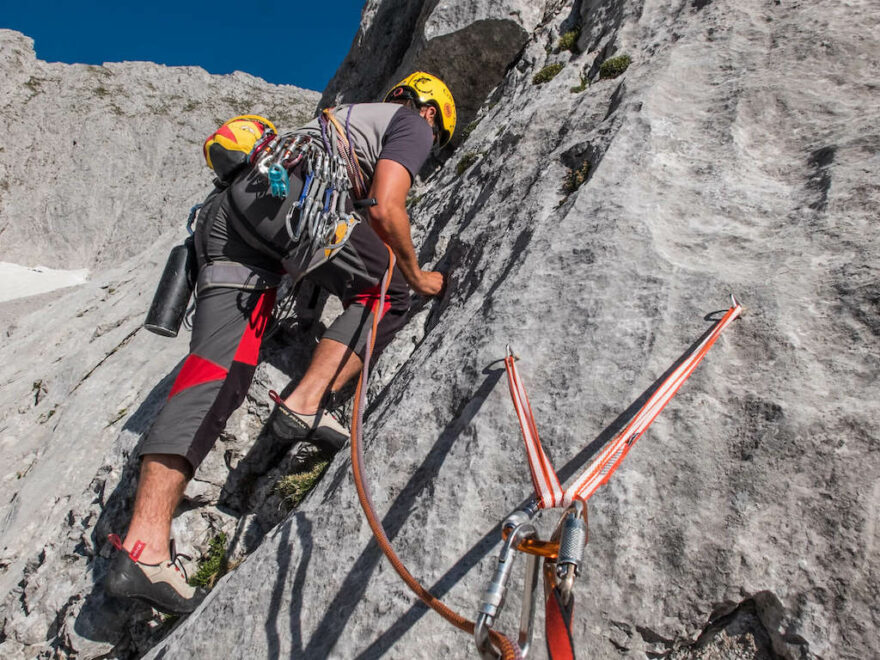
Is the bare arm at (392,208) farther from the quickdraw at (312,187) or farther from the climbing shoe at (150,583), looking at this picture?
the climbing shoe at (150,583)

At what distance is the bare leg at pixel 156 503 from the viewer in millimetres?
4113

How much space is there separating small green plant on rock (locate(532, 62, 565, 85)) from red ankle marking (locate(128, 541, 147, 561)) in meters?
7.00

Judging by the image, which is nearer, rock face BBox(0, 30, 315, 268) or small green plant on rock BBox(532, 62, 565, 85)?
small green plant on rock BBox(532, 62, 565, 85)

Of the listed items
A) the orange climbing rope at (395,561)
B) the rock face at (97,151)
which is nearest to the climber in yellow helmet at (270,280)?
the orange climbing rope at (395,561)

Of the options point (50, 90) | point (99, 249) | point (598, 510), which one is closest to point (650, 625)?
point (598, 510)

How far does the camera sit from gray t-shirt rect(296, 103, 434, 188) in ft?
16.3

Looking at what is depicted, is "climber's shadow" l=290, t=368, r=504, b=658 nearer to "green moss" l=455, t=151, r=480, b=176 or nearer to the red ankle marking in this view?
the red ankle marking

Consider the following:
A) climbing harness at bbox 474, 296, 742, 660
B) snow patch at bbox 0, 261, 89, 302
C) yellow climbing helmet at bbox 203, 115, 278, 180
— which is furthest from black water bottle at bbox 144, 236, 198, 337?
snow patch at bbox 0, 261, 89, 302

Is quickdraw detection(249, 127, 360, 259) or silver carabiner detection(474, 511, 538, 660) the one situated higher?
quickdraw detection(249, 127, 360, 259)

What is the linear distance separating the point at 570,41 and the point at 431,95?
3066 mm

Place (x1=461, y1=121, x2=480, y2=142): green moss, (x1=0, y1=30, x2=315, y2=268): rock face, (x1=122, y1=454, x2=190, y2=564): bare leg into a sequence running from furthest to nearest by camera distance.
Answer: (x1=0, y1=30, x2=315, y2=268): rock face < (x1=461, y1=121, x2=480, y2=142): green moss < (x1=122, y1=454, x2=190, y2=564): bare leg

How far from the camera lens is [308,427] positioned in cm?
468

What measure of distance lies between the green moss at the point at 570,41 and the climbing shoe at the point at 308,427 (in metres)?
6.13

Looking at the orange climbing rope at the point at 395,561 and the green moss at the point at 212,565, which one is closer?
the orange climbing rope at the point at 395,561
